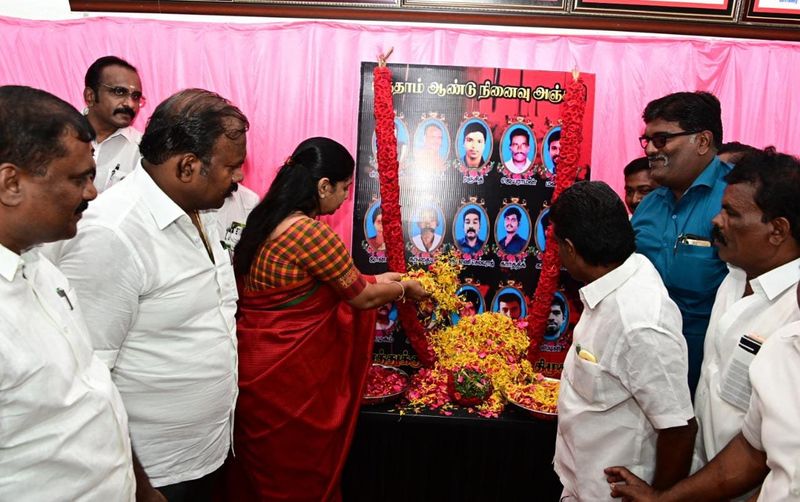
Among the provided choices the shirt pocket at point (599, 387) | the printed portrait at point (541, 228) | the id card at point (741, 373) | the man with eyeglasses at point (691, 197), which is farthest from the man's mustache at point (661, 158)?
the shirt pocket at point (599, 387)

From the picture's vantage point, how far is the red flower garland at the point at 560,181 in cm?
326

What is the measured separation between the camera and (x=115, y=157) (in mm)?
3336

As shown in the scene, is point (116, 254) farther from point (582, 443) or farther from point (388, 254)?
point (388, 254)

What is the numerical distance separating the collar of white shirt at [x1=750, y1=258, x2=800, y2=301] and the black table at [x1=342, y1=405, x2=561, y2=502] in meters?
1.34

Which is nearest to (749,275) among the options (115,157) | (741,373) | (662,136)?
(741,373)

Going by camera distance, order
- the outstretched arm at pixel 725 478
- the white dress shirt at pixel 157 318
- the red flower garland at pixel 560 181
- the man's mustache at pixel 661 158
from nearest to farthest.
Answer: the outstretched arm at pixel 725 478, the white dress shirt at pixel 157 318, the man's mustache at pixel 661 158, the red flower garland at pixel 560 181

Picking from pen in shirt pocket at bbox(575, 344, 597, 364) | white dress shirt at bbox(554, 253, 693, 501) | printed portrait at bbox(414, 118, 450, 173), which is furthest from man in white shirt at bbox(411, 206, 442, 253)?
pen in shirt pocket at bbox(575, 344, 597, 364)

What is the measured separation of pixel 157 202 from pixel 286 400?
1114 millimetres

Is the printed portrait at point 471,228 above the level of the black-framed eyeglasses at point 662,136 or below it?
below

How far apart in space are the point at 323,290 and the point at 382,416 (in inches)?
31.0

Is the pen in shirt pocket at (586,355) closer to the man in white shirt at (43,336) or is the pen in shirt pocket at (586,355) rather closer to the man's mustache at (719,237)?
the man's mustache at (719,237)

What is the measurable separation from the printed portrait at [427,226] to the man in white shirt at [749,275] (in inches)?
72.2

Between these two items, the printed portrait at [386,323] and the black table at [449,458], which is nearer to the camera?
the black table at [449,458]

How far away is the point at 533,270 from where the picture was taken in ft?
11.6
